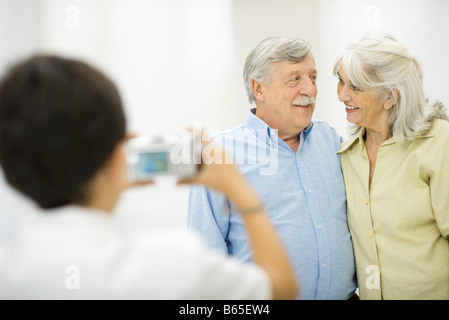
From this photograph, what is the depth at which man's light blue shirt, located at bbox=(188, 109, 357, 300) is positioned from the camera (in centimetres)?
165

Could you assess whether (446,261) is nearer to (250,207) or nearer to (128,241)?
(250,207)

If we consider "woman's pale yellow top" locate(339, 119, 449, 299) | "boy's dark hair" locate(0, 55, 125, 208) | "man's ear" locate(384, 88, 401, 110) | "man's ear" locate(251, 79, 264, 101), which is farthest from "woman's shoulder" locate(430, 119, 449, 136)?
"boy's dark hair" locate(0, 55, 125, 208)

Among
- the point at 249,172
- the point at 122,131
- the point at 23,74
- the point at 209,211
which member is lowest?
the point at 209,211

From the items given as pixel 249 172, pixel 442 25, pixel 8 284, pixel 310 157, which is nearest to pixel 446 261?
pixel 310 157

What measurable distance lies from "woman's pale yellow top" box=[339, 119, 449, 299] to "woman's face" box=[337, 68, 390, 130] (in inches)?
5.6

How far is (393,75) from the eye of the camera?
66.1 inches

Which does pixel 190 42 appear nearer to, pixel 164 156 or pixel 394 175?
pixel 394 175

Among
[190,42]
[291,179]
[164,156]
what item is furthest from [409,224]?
[190,42]

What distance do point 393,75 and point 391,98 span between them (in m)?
0.09

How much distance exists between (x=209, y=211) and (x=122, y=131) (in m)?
1.01

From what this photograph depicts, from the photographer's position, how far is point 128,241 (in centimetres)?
78

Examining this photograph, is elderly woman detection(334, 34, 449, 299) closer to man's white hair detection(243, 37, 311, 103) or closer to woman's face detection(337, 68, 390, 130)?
woman's face detection(337, 68, 390, 130)

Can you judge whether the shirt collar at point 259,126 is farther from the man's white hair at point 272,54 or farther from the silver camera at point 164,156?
the silver camera at point 164,156

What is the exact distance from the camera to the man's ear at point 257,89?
6.57 ft
